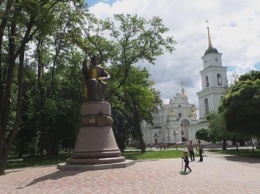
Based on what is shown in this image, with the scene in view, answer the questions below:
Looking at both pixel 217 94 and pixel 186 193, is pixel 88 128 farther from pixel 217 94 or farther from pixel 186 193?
pixel 217 94

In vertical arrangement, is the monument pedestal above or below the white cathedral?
below

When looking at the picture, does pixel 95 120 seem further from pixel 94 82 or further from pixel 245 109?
pixel 245 109

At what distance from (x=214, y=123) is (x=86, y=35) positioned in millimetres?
18919

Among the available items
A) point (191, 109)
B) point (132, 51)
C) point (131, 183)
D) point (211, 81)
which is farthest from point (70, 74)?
point (191, 109)

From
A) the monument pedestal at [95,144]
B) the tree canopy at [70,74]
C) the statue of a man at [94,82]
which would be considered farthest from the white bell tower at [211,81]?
the monument pedestal at [95,144]

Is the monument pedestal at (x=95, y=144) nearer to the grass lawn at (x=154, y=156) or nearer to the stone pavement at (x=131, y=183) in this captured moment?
the stone pavement at (x=131, y=183)

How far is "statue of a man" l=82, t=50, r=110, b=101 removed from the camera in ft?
54.1

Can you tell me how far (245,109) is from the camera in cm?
2514

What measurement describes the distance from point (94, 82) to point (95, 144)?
10.3 ft

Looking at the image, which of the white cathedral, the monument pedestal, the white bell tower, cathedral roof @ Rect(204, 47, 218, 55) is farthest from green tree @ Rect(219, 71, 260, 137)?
cathedral roof @ Rect(204, 47, 218, 55)

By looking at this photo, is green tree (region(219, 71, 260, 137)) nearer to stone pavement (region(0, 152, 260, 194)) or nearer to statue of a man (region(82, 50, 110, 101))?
statue of a man (region(82, 50, 110, 101))

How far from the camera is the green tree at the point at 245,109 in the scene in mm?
24938

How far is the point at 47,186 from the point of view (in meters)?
11.0

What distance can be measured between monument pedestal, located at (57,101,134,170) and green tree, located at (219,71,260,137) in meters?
12.7
